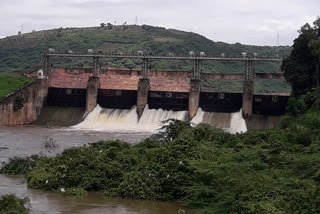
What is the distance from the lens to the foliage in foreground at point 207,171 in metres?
21.4

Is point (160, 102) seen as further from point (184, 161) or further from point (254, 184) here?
point (254, 184)

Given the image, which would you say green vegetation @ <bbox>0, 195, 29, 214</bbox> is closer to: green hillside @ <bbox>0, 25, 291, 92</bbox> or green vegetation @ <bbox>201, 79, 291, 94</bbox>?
green vegetation @ <bbox>201, 79, 291, 94</bbox>

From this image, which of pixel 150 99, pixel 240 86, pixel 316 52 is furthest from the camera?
pixel 240 86

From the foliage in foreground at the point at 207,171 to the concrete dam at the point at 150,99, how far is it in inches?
844

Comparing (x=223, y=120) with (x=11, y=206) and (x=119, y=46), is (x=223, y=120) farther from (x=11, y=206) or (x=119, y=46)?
(x=119, y=46)

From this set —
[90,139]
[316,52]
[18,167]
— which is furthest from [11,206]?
[316,52]

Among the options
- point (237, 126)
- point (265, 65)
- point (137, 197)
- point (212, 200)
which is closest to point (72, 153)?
point (137, 197)

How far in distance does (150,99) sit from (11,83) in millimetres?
12724

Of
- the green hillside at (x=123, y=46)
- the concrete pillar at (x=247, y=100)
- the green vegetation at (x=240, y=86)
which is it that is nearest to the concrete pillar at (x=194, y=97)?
the concrete pillar at (x=247, y=100)

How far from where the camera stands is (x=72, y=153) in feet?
93.7

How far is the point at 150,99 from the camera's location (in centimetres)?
5747

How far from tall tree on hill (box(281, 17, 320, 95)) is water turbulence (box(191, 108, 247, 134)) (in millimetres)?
5146

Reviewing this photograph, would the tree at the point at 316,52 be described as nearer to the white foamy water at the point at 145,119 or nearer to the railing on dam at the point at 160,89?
the railing on dam at the point at 160,89

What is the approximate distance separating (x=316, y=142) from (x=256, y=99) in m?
25.2
